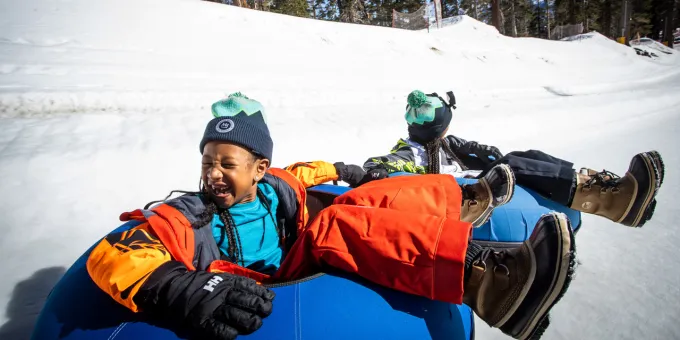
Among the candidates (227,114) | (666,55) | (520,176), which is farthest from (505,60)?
(666,55)

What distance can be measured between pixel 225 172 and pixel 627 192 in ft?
6.35

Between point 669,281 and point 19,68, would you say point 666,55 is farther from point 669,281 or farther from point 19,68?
point 19,68

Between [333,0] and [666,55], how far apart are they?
20.4 meters

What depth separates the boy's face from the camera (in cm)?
132

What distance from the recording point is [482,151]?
2434 millimetres

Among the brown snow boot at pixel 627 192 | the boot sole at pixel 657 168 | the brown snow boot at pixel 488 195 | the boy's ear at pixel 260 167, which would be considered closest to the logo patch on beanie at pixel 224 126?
the boy's ear at pixel 260 167

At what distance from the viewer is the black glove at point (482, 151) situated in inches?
95.0

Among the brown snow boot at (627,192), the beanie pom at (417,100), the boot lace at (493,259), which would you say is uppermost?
the beanie pom at (417,100)

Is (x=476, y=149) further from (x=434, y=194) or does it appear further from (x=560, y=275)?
(x=560, y=275)

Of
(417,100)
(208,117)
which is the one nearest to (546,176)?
(417,100)

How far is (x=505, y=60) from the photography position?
11602 mm

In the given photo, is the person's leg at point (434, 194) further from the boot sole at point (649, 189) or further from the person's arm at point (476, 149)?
the person's arm at point (476, 149)

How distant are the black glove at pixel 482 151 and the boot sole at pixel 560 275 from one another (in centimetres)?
152

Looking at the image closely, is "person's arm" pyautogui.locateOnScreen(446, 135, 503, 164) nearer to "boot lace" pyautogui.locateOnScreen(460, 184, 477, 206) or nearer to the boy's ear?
"boot lace" pyautogui.locateOnScreen(460, 184, 477, 206)
